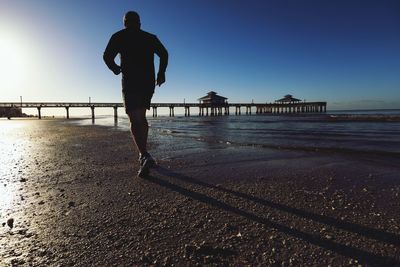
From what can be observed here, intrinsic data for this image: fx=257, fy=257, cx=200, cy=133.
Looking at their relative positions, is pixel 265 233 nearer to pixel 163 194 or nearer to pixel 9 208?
pixel 163 194

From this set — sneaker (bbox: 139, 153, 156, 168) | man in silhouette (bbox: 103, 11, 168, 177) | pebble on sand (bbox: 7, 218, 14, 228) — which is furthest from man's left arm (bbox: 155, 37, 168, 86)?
pebble on sand (bbox: 7, 218, 14, 228)

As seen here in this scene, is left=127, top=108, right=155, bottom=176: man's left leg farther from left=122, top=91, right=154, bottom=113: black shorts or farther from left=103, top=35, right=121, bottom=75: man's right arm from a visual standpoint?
left=103, top=35, right=121, bottom=75: man's right arm

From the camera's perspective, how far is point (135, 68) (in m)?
3.37

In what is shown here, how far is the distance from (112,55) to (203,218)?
252 cm

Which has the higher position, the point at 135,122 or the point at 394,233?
the point at 135,122

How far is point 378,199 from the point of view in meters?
2.14

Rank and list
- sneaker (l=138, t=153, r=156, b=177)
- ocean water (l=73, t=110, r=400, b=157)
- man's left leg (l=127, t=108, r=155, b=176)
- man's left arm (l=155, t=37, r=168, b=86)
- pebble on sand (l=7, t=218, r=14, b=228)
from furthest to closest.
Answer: ocean water (l=73, t=110, r=400, b=157) < man's left arm (l=155, t=37, r=168, b=86) < man's left leg (l=127, t=108, r=155, b=176) < sneaker (l=138, t=153, r=156, b=177) < pebble on sand (l=7, t=218, r=14, b=228)

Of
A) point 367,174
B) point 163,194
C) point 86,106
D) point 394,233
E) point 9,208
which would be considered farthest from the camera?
point 86,106

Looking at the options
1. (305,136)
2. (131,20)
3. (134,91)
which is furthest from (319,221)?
(305,136)

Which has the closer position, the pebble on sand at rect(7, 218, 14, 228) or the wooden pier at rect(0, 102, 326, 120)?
the pebble on sand at rect(7, 218, 14, 228)

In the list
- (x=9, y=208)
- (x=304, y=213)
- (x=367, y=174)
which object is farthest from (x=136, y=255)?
(x=367, y=174)

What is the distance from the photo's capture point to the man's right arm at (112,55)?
3.32 metres

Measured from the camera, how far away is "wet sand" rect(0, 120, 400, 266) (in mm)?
1296

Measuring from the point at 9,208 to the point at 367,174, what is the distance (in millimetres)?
3706
